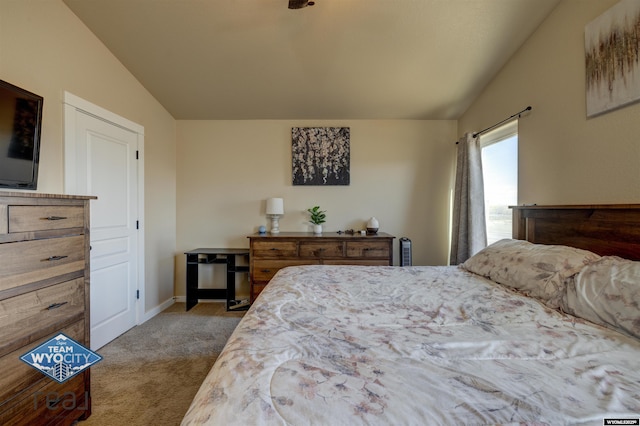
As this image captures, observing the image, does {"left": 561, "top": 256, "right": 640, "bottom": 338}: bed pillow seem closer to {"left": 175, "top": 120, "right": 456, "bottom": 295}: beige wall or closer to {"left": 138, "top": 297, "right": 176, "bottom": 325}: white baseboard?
{"left": 175, "top": 120, "right": 456, "bottom": 295}: beige wall

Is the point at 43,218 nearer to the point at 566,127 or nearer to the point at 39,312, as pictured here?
the point at 39,312

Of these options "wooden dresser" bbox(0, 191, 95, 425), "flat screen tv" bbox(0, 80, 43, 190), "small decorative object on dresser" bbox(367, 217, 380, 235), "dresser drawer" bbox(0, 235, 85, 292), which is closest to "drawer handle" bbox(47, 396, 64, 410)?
"wooden dresser" bbox(0, 191, 95, 425)

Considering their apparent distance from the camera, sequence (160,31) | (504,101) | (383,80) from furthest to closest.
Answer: (383,80) → (504,101) → (160,31)

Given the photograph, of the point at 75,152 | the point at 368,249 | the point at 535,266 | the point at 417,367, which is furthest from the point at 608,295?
the point at 75,152

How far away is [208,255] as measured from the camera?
332cm

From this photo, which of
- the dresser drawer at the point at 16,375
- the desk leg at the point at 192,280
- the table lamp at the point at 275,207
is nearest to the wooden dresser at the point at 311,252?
the table lamp at the point at 275,207

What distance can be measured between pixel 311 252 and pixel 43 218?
218 centimetres

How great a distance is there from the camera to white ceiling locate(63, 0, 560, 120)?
2094mm

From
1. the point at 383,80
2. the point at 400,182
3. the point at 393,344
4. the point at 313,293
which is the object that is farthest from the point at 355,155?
the point at 393,344

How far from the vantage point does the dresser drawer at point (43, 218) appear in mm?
1173

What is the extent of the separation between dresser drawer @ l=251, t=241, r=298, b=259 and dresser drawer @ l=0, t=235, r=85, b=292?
1645mm

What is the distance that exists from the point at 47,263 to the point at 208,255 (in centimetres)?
205

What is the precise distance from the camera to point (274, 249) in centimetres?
301

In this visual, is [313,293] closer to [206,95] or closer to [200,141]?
[206,95]
